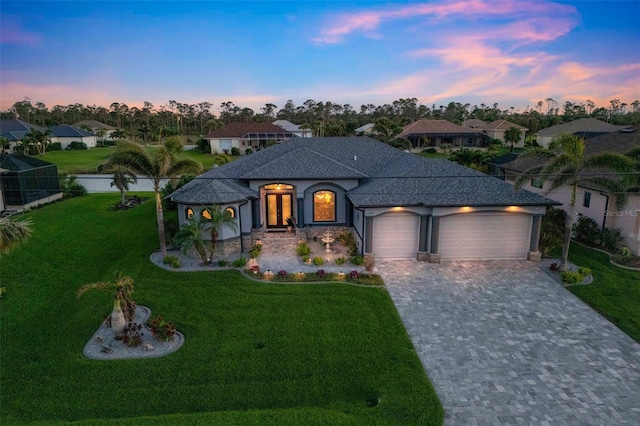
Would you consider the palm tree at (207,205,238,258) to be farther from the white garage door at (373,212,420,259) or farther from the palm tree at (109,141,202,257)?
the white garage door at (373,212,420,259)

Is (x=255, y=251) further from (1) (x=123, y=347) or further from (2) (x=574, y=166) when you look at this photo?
(2) (x=574, y=166)

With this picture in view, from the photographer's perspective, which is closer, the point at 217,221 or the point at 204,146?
the point at 217,221

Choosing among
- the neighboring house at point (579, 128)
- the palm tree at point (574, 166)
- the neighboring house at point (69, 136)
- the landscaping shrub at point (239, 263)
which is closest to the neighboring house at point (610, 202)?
the palm tree at point (574, 166)

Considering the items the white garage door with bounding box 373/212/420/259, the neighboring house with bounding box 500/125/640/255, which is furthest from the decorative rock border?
the neighboring house with bounding box 500/125/640/255

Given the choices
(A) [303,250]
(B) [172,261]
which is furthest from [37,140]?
(A) [303,250]

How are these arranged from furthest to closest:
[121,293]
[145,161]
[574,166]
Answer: [145,161] < [574,166] < [121,293]

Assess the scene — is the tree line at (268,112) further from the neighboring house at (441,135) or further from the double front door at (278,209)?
the double front door at (278,209)

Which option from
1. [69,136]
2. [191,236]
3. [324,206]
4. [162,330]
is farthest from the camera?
[69,136]
